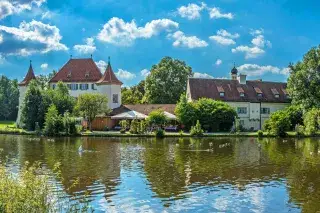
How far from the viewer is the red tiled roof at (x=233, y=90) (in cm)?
6194

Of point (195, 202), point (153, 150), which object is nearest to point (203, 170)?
point (195, 202)

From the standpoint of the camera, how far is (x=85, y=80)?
6431 centimetres

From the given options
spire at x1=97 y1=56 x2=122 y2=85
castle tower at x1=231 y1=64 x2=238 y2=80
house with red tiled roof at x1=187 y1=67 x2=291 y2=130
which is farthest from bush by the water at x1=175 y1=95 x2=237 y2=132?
castle tower at x1=231 y1=64 x2=238 y2=80

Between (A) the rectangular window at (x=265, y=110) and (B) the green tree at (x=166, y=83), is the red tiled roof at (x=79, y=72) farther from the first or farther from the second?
(A) the rectangular window at (x=265, y=110)

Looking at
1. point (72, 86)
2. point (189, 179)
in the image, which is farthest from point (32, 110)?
point (189, 179)

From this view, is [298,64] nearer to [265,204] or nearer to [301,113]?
[301,113]

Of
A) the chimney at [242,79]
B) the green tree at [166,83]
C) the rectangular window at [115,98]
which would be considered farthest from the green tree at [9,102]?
the chimney at [242,79]

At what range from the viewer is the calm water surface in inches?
575

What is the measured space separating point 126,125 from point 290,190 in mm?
38583

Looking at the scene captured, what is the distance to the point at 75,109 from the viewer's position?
53.9 meters

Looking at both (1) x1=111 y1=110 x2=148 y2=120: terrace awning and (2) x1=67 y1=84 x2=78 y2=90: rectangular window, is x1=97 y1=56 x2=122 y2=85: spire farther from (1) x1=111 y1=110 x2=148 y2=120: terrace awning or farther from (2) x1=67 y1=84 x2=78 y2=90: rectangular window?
(1) x1=111 y1=110 x2=148 y2=120: terrace awning

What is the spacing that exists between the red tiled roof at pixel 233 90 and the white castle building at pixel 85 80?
11.4 m

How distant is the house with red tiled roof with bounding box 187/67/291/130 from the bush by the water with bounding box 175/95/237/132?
21.1 ft

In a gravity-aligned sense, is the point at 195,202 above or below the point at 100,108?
below
